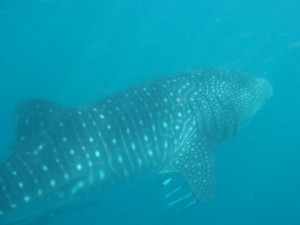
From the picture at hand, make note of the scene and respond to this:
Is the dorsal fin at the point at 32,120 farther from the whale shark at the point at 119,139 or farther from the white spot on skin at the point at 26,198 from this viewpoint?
the white spot on skin at the point at 26,198

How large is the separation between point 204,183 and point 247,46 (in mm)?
31186

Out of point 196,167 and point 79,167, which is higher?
point 79,167

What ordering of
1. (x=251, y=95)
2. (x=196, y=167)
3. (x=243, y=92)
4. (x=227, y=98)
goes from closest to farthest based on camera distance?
(x=196, y=167)
(x=227, y=98)
(x=243, y=92)
(x=251, y=95)

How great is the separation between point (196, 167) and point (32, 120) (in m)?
3.01

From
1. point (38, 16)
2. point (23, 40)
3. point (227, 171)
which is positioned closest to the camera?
point (227, 171)

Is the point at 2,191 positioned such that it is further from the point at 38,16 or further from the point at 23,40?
the point at 23,40

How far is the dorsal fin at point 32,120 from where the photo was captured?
5.48 metres

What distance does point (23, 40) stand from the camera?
140 feet

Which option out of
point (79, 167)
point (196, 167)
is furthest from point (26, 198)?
point (196, 167)

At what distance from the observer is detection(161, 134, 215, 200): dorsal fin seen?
6.65 meters

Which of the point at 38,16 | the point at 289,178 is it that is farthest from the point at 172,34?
the point at 289,178

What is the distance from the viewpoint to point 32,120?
18.2 ft

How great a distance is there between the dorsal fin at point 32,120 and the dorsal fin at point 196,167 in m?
2.31

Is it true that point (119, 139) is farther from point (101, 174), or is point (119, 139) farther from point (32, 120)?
point (32, 120)
